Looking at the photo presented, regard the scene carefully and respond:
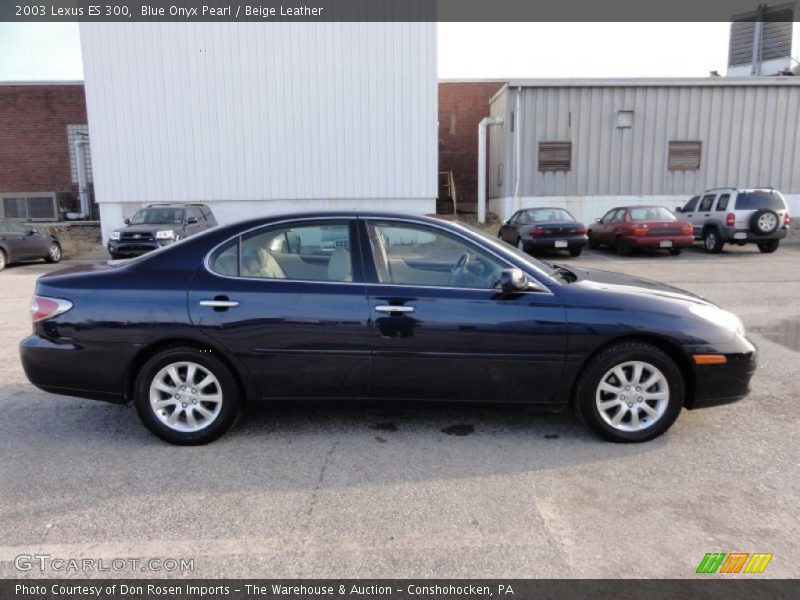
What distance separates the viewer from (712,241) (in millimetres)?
16438

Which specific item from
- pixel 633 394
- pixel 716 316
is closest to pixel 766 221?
pixel 716 316

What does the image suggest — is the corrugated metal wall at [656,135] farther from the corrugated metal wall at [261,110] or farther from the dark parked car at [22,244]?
the dark parked car at [22,244]

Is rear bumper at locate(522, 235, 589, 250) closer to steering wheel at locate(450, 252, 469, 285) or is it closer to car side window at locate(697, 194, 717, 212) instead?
car side window at locate(697, 194, 717, 212)

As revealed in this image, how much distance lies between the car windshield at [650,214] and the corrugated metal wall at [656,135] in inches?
223

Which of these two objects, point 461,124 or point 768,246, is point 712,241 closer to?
point 768,246

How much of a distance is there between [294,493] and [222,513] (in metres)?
0.40

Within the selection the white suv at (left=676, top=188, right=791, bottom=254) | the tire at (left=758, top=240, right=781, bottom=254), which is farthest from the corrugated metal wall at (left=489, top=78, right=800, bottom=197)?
the tire at (left=758, top=240, right=781, bottom=254)

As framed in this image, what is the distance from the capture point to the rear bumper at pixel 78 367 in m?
3.88

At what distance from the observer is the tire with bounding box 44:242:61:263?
15852 millimetres

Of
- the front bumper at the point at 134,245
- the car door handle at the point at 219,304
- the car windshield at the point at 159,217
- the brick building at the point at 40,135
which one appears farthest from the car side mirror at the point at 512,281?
the brick building at the point at 40,135

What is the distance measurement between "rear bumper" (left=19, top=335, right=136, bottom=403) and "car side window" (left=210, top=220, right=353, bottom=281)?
34.8 inches

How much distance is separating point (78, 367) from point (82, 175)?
24990 millimetres

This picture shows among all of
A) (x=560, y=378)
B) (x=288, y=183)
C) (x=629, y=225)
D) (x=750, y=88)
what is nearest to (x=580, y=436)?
(x=560, y=378)

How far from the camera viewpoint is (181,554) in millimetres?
2760
